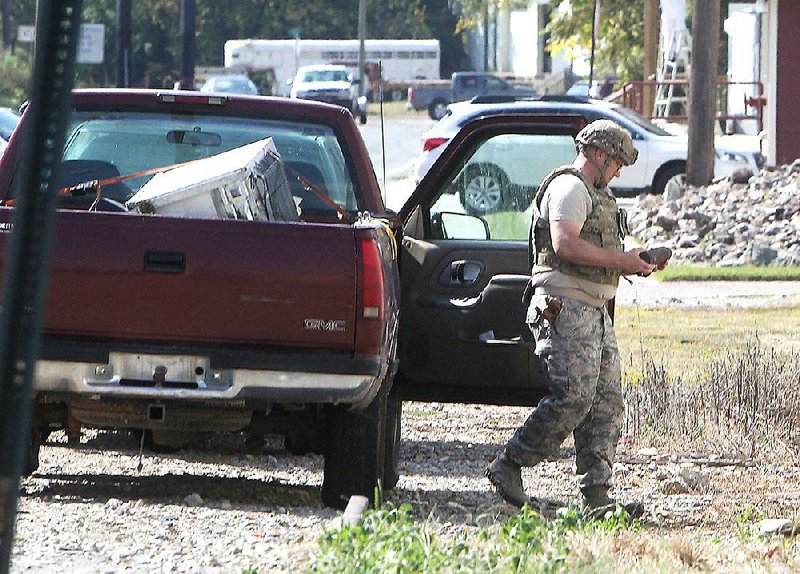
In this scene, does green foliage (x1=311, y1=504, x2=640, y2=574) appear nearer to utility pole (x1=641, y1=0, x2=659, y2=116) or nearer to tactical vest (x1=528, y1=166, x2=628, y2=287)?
tactical vest (x1=528, y1=166, x2=628, y2=287)

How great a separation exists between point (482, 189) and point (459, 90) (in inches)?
2417

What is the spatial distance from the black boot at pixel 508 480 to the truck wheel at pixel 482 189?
1729 mm

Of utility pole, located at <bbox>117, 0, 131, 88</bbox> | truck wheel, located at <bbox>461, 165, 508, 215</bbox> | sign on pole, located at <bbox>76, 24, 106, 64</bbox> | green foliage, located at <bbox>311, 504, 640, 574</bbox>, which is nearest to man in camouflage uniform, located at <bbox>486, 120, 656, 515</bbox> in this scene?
green foliage, located at <bbox>311, 504, 640, 574</bbox>

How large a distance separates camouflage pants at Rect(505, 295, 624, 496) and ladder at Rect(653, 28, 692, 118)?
28132 millimetres

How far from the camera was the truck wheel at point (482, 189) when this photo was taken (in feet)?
27.3

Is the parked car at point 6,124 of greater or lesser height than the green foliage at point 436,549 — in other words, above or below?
above

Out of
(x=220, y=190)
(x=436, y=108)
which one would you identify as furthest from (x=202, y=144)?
(x=436, y=108)

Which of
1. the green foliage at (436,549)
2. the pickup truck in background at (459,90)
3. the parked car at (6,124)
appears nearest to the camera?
the green foliage at (436,549)

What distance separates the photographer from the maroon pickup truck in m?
6.17

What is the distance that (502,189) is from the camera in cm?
845

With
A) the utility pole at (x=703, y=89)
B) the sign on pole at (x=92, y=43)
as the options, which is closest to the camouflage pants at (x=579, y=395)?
the utility pole at (x=703, y=89)

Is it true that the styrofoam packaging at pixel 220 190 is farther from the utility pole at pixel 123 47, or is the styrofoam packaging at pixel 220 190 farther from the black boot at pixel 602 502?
the utility pole at pixel 123 47

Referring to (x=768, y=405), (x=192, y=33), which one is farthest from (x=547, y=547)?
(x=192, y=33)

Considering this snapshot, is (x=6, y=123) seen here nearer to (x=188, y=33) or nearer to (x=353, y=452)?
(x=188, y=33)
